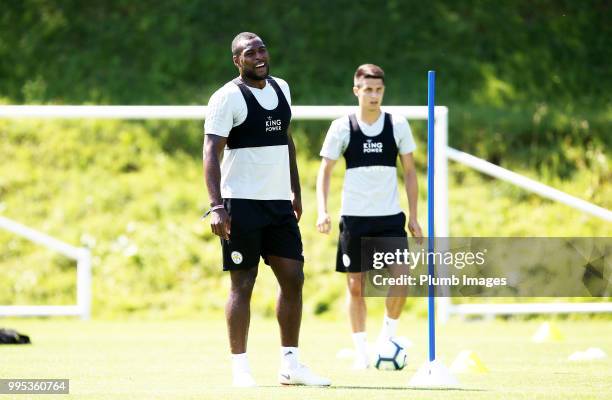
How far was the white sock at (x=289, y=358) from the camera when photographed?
247 inches

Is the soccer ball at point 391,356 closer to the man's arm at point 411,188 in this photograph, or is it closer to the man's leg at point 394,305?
the man's leg at point 394,305

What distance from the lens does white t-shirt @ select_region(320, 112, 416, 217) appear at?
784 cm

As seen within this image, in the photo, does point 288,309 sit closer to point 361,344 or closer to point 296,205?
point 296,205

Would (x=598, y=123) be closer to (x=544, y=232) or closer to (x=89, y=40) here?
(x=544, y=232)

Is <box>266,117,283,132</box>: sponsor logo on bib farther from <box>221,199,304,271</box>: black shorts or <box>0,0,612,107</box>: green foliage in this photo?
<box>0,0,612,107</box>: green foliage

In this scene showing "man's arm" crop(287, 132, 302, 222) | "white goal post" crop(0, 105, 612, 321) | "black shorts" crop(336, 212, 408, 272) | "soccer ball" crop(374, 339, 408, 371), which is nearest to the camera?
"man's arm" crop(287, 132, 302, 222)

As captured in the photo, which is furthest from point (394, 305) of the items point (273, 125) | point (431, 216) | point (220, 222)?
point (220, 222)

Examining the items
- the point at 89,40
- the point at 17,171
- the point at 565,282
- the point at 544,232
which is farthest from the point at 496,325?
the point at 89,40

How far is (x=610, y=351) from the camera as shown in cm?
860

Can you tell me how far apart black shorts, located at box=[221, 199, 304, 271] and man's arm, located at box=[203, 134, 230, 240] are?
0.12m

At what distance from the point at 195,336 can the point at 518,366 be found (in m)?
3.70

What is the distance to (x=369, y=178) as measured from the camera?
25.7 ft

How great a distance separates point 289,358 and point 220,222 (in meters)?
0.89

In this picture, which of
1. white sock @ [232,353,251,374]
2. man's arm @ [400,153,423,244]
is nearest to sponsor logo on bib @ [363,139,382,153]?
man's arm @ [400,153,423,244]
